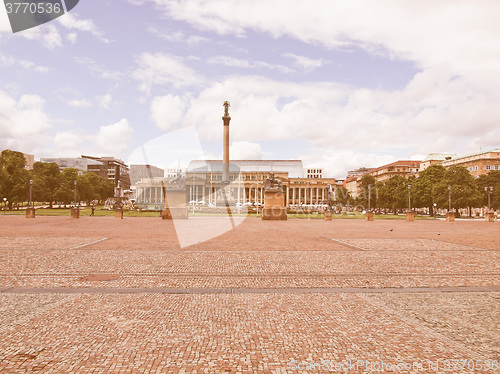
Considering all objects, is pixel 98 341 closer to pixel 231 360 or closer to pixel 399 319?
pixel 231 360

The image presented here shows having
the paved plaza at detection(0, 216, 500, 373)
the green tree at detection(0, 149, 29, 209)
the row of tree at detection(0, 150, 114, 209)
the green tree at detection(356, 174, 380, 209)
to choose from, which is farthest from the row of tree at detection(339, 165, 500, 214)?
the green tree at detection(0, 149, 29, 209)

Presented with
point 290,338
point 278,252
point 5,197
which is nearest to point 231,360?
point 290,338

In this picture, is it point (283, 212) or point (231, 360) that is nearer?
point (231, 360)

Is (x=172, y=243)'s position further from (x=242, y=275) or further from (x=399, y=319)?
(x=399, y=319)

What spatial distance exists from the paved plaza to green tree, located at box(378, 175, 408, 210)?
75.8 meters

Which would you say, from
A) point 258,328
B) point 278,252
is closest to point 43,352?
point 258,328

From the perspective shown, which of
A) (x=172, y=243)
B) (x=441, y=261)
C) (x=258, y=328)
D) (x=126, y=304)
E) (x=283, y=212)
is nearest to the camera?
(x=258, y=328)

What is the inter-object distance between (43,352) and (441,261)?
48.1 feet

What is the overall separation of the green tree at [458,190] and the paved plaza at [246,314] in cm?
6387

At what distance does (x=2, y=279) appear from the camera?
11.4 metres

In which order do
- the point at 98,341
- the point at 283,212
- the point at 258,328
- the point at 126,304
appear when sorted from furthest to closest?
the point at 283,212 < the point at 126,304 < the point at 258,328 < the point at 98,341

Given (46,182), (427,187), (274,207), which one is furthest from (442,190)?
(46,182)

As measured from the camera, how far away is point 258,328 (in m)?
7.28

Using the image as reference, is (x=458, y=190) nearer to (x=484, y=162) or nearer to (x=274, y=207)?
(x=274, y=207)
